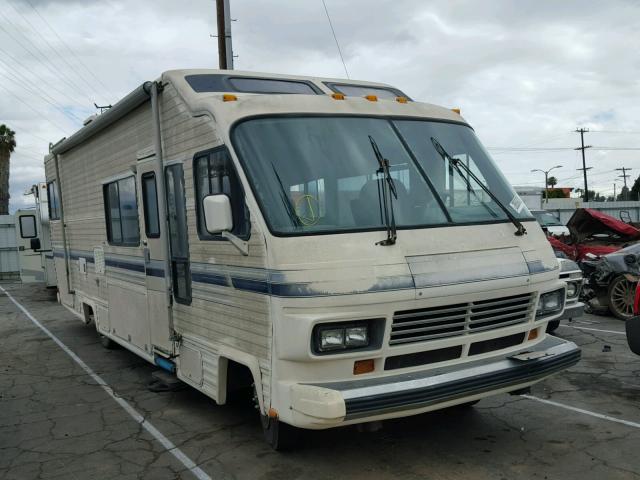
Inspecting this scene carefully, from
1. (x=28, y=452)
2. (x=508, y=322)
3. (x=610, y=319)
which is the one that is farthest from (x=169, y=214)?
(x=610, y=319)

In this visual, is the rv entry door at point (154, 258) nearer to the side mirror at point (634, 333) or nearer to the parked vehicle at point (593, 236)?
the side mirror at point (634, 333)

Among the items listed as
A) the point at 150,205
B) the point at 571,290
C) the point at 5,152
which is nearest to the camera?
the point at 150,205

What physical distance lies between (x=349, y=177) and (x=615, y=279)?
23.2 feet

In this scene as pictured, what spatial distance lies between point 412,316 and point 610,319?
23.6 ft

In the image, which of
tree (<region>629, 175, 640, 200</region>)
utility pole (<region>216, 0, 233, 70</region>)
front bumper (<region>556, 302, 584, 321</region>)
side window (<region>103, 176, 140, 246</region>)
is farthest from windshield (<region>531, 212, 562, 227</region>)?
tree (<region>629, 175, 640, 200</region>)

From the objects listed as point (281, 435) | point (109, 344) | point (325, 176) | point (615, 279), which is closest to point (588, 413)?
point (281, 435)

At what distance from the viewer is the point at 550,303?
195 inches

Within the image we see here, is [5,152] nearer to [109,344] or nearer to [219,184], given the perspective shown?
[109,344]

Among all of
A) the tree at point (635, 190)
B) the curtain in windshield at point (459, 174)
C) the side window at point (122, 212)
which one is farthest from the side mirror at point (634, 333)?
the tree at point (635, 190)

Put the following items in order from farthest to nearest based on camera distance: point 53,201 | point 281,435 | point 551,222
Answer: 1. point 551,222
2. point 53,201
3. point 281,435

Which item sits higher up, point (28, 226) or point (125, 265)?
point (28, 226)

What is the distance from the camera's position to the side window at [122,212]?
6664 millimetres

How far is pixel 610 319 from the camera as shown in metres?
10.1

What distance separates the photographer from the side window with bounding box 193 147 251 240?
448cm
